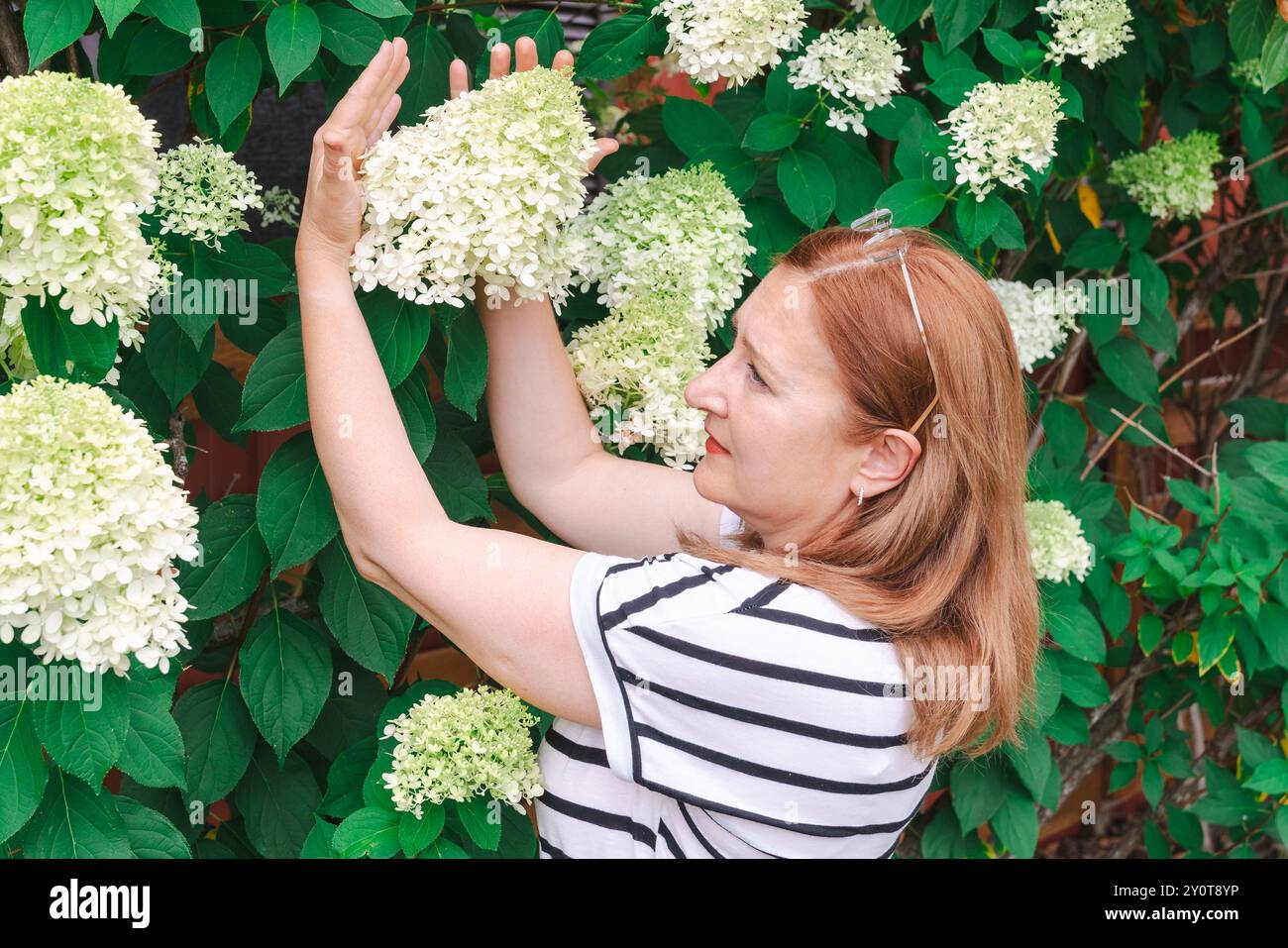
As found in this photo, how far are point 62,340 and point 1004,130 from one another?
1.36 metres

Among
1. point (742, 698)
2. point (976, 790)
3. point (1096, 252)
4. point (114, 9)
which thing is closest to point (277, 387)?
point (114, 9)

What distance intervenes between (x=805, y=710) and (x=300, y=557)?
679 millimetres

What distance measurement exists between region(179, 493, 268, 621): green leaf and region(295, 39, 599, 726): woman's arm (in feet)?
0.92

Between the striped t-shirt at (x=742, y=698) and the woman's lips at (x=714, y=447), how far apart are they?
179 millimetres

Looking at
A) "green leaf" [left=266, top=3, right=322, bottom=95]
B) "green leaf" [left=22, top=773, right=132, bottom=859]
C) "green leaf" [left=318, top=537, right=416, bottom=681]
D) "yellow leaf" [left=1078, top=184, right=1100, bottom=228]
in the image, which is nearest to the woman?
"green leaf" [left=266, top=3, right=322, bottom=95]

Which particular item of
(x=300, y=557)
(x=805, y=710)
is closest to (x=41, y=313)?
(x=300, y=557)

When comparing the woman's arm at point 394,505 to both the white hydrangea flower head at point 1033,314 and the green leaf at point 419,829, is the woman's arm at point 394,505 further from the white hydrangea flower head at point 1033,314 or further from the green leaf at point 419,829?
the white hydrangea flower head at point 1033,314

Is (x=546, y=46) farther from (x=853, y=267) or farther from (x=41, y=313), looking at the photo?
(x=41, y=313)

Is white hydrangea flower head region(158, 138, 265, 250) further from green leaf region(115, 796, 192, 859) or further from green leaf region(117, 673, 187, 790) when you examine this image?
green leaf region(115, 796, 192, 859)

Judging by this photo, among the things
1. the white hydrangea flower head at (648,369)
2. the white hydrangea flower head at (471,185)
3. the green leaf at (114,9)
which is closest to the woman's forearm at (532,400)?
the white hydrangea flower head at (648,369)

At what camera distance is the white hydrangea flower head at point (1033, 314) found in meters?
2.35

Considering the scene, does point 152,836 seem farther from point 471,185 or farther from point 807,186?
point 807,186

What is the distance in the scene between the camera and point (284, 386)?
4.93 feet

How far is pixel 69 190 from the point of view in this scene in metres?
1.12
